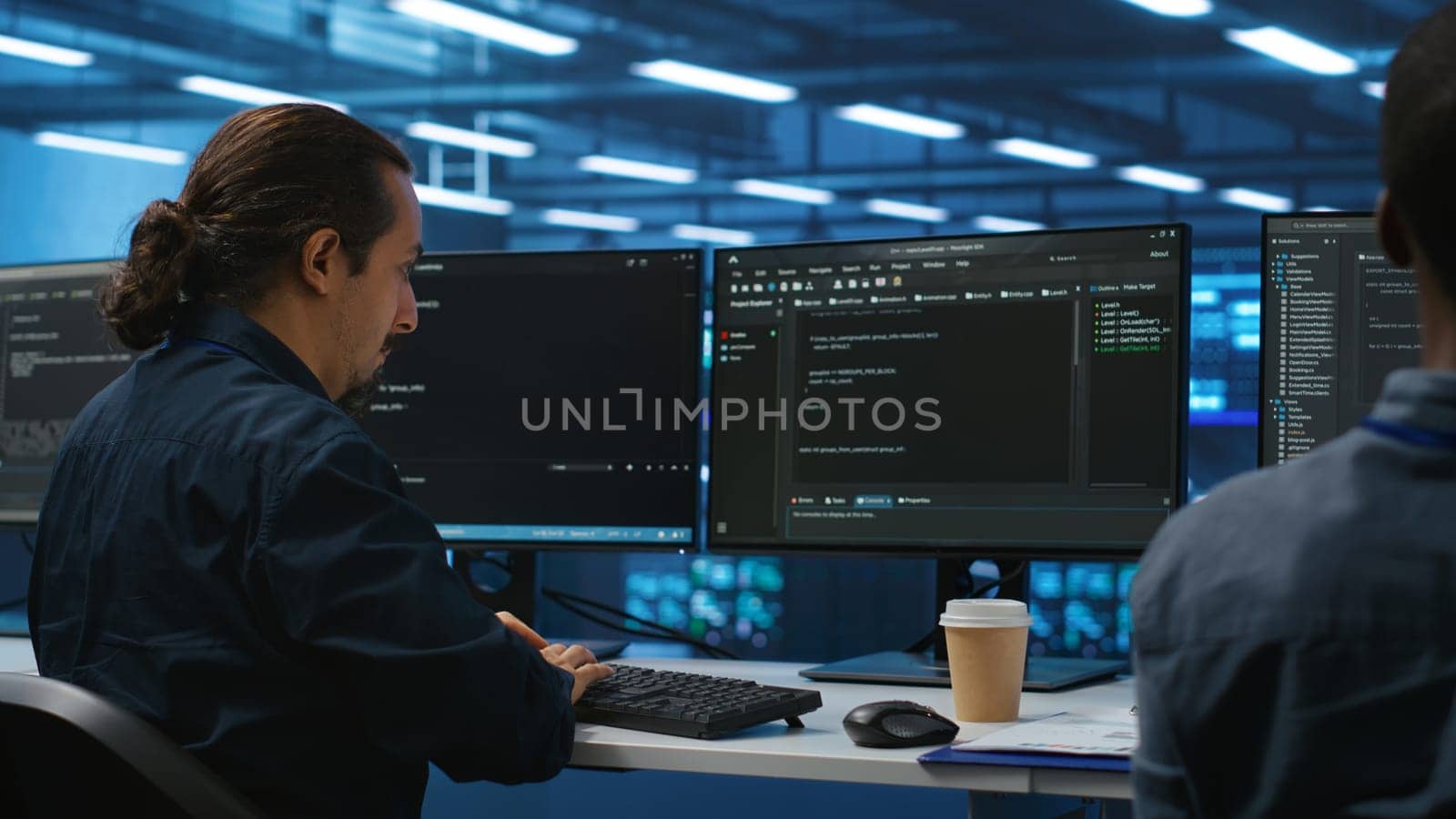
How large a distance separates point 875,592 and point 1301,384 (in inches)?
26.3

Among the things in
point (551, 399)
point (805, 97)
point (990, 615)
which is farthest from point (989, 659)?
point (805, 97)

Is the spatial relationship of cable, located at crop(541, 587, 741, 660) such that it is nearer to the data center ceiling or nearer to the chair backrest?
the chair backrest

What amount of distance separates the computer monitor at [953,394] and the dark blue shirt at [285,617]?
71 cm

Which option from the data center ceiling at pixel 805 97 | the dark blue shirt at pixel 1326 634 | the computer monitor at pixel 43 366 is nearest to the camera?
the dark blue shirt at pixel 1326 634

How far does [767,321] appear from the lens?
1.91 m

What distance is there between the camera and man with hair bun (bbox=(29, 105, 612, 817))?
1114 millimetres

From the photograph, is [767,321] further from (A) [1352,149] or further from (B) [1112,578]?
(A) [1352,149]

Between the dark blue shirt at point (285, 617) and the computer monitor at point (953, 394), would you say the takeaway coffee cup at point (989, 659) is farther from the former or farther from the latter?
the dark blue shirt at point (285, 617)

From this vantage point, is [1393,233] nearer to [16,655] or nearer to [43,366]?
[16,655]

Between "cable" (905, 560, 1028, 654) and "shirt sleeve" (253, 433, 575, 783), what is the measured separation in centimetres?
72

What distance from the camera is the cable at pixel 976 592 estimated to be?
1.80m

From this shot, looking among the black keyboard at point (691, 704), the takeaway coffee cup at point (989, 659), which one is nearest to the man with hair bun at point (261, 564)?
the black keyboard at point (691, 704)

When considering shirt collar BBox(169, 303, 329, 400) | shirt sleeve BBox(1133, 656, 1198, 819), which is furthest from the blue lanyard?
shirt collar BBox(169, 303, 329, 400)

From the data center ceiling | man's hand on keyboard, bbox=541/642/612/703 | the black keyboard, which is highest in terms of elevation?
the data center ceiling
